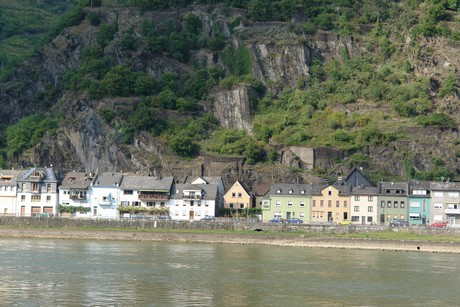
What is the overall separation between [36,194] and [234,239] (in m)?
24.2

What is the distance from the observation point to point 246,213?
306 ft

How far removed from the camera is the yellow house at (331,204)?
3590 inches

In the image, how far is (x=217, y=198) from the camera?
9362cm

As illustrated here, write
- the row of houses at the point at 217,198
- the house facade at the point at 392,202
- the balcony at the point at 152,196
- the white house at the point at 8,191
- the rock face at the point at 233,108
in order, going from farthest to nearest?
the rock face at the point at 233,108 → the white house at the point at 8,191 → the balcony at the point at 152,196 → the house facade at the point at 392,202 → the row of houses at the point at 217,198

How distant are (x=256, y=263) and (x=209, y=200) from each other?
2960 cm

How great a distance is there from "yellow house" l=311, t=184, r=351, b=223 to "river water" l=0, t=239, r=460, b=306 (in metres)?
16.2

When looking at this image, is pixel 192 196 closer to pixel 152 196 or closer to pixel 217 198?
pixel 217 198

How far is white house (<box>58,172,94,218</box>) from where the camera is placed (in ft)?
310

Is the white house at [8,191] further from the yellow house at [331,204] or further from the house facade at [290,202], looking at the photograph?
the yellow house at [331,204]

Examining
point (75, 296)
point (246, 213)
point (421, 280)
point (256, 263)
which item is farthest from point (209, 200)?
point (75, 296)

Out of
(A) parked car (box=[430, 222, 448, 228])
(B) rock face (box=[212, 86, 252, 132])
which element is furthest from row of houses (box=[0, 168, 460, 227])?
(B) rock face (box=[212, 86, 252, 132])

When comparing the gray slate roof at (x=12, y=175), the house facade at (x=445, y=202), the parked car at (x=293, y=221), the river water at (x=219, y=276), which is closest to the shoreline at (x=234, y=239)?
the river water at (x=219, y=276)

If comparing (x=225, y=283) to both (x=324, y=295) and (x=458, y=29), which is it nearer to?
(x=324, y=295)

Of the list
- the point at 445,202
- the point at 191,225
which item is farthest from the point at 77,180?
the point at 445,202
